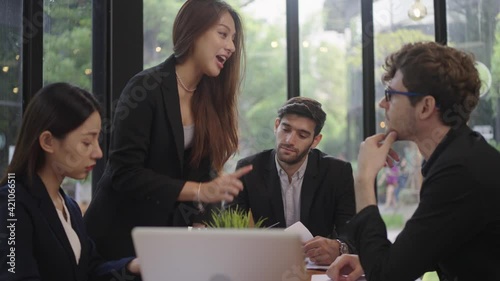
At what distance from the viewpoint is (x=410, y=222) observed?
6.95 ft

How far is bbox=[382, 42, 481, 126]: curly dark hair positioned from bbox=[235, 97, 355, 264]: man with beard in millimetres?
1408

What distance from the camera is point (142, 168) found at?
2.62 m

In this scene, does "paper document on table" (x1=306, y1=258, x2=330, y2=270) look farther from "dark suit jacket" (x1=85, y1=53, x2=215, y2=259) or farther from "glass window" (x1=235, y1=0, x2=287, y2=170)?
"glass window" (x1=235, y1=0, x2=287, y2=170)

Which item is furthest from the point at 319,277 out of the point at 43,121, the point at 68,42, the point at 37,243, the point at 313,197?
the point at 68,42

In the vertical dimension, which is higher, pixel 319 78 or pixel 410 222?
pixel 319 78

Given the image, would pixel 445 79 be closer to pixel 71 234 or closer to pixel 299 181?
pixel 71 234

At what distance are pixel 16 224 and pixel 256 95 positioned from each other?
13.4 ft

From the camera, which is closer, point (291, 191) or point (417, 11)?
point (291, 191)

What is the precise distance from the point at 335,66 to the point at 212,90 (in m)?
3.49

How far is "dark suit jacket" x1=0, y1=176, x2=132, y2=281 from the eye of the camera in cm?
201

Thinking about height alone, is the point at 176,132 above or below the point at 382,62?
below

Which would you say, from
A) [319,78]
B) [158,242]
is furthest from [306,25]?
[158,242]

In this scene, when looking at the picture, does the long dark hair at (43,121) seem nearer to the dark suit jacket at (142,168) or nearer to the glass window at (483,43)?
the dark suit jacket at (142,168)

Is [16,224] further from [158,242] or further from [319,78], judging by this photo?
[319,78]
